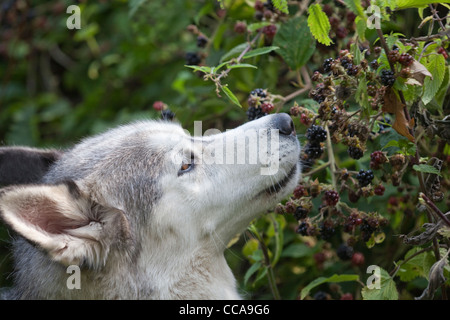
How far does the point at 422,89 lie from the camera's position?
3092 mm

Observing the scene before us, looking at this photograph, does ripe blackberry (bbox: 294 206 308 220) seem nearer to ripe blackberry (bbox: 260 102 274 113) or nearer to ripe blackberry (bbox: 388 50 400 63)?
ripe blackberry (bbox: 260 102 274 113)

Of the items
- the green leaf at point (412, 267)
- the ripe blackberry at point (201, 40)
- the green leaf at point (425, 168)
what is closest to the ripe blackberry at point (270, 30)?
the ripe blackberry at point (201, 40)

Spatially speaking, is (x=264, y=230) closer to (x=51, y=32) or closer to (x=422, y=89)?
(x=422, y=89)

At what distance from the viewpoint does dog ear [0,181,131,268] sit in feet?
9.47

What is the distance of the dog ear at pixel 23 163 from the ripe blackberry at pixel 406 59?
238 centimetres

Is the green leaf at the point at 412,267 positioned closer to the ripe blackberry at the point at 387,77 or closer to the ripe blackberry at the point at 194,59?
the ripe blackberry at the point at 387,77

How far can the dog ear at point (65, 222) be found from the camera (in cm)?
289

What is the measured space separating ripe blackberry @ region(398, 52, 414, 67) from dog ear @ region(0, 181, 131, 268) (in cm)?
171

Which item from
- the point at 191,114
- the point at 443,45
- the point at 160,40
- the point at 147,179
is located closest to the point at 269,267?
the point at 147,179

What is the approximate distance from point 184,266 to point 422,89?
1.64 metres

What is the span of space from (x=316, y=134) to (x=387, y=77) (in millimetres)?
493

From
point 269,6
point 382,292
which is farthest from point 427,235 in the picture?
point 269,6

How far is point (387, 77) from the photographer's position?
299 cm

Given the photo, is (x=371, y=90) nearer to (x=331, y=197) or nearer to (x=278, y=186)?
(x=331, y=197)
